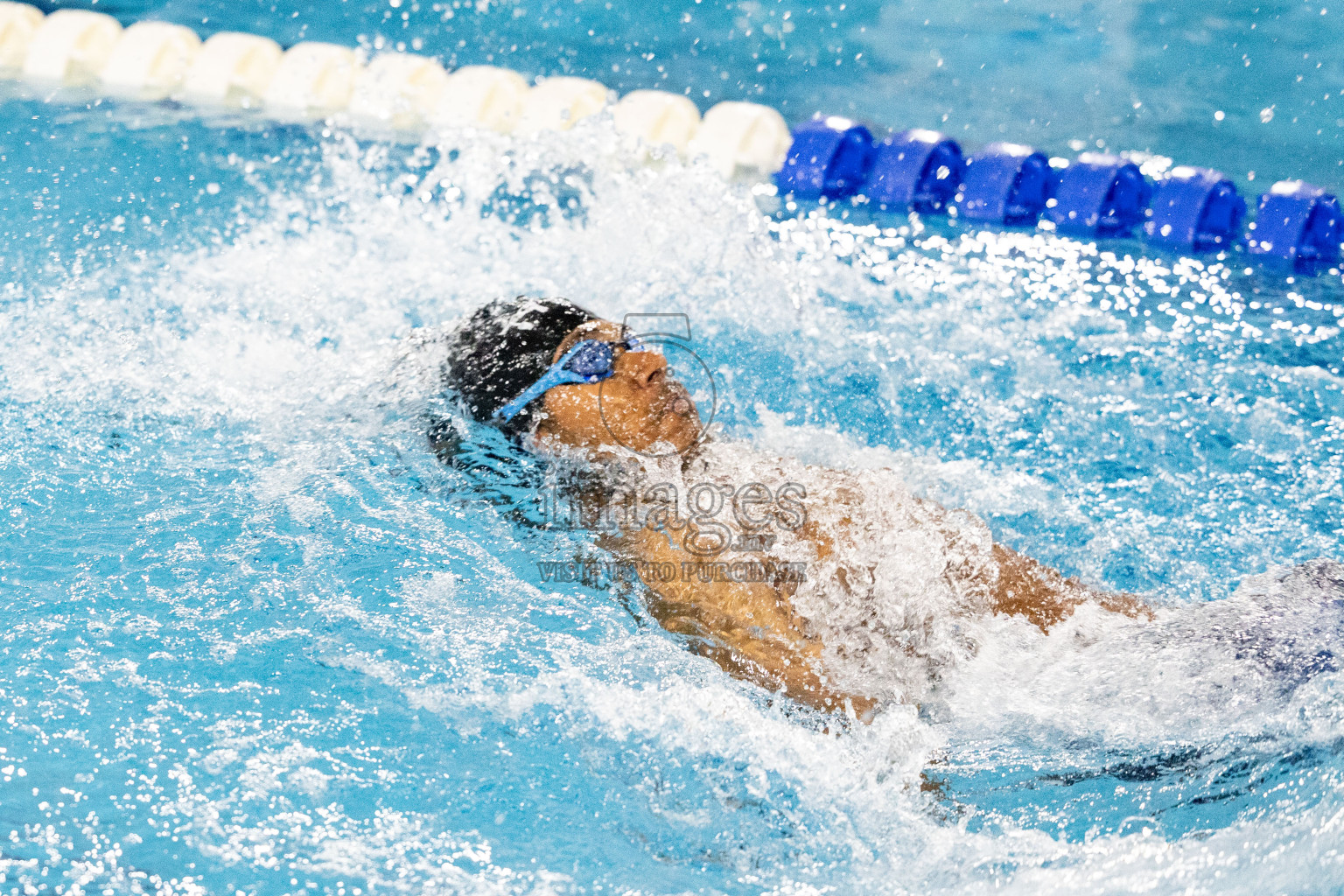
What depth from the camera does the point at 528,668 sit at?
6.26ft

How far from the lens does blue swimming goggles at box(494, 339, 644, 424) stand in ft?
6.34

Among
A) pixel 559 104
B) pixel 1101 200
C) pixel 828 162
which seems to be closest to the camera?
pixel 1101 200

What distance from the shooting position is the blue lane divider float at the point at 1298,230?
3529 millimetres

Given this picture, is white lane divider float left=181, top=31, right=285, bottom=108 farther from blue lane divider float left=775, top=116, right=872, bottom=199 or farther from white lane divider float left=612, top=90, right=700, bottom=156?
blue lane divider float left=775, top=116, right=872, bottom=199

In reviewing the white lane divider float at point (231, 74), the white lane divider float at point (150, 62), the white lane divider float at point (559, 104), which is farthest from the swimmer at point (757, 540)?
the white lane divider float at point (150, 62)

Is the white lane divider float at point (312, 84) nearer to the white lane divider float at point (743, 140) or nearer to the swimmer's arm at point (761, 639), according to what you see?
the white lane divider float at point (743, 140)

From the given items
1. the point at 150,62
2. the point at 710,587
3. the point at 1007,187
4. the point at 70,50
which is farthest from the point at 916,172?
the point at 70,50

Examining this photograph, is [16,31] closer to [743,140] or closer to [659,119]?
[659,119]

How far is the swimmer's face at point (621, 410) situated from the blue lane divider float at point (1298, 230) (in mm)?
2512

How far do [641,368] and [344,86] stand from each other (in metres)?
3.26

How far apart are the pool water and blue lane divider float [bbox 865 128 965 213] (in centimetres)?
18

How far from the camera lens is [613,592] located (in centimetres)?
199

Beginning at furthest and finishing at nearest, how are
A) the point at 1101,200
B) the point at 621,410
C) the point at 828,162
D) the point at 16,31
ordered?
the point at 16,31 → the point at 828,162 → the point at 1101,200 → the point at 621,410

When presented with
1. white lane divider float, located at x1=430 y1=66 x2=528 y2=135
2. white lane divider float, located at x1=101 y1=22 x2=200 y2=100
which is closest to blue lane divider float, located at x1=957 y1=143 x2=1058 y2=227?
white lane divider float, located at x1=430 y1=66 x2=528 y2=135
